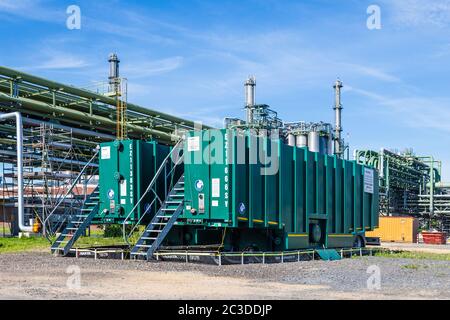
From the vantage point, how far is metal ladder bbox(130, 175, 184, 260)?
52.4ft

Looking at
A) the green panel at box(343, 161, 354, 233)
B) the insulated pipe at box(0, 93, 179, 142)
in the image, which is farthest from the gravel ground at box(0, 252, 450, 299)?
the insulated pipe at box(0, 93, 179, 142)

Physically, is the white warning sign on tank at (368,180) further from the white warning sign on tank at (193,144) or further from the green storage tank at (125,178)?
the white warning sign on tank at (193,144)

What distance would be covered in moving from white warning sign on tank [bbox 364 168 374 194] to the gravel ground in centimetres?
669

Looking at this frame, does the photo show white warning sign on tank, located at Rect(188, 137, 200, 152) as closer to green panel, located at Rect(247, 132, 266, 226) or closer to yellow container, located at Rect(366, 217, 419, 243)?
green panel, located at Rect(247, 132, 266, 226)

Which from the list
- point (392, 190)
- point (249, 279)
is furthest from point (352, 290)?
point (392, 190)

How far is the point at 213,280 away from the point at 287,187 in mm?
6684

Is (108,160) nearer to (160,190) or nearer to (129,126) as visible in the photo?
(160,190)

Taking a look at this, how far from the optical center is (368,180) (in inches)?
931

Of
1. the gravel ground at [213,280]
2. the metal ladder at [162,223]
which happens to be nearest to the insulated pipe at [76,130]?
the gravel ground at [213,280]

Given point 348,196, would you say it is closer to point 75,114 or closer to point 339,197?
point 339,197

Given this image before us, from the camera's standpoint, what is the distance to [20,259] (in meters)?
16.6

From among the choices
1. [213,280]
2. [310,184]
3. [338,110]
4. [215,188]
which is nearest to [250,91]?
[338,110]
